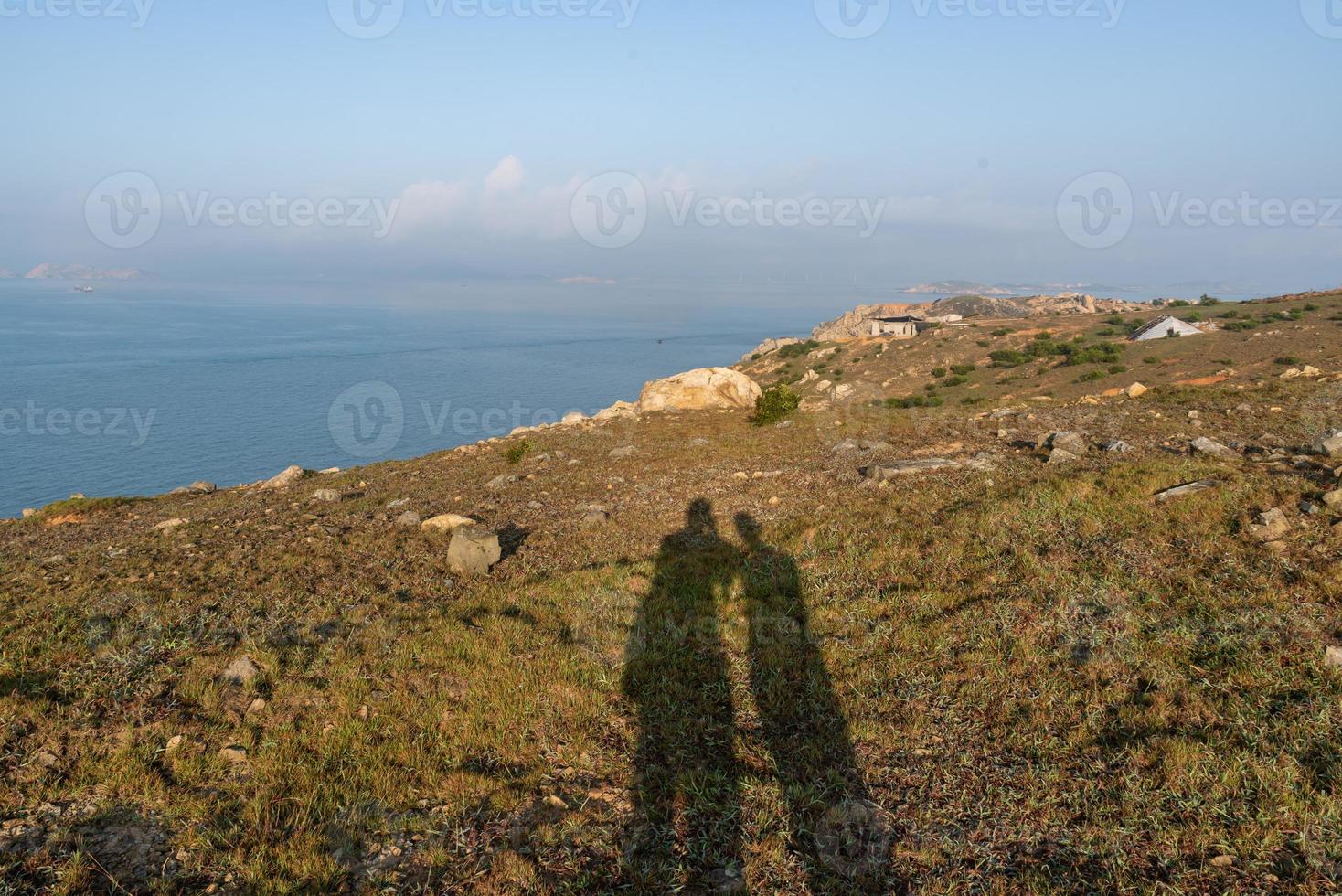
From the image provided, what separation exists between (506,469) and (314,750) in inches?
683

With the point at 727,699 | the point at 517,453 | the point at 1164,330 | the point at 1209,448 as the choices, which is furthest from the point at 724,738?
the point at 1164,330

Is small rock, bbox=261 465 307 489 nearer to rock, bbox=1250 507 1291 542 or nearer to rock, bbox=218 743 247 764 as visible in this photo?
rock, bbox=218 743 247 764

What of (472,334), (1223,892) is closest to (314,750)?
(1223,892)

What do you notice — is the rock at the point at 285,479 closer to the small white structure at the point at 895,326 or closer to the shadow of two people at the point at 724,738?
the shadow of two people at the point at 724,738

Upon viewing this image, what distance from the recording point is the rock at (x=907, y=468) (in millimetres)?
14430

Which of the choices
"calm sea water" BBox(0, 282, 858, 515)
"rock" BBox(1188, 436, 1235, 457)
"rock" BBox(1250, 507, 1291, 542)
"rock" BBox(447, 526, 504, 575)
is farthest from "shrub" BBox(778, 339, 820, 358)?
"rock" BBox(447, 526, 504, 575)

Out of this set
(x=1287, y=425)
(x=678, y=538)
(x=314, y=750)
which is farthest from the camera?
(x=1287, y=425)

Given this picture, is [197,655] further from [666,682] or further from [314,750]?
[666,682]

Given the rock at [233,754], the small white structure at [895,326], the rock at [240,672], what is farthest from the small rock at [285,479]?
the small white structure at [895,326]

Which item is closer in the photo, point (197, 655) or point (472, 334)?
point (197, 655)

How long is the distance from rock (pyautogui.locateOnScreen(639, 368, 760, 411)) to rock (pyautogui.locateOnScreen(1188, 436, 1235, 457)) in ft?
85.9

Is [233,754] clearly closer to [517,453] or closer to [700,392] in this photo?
[517,453]

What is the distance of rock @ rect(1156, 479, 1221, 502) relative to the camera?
10.2 meters

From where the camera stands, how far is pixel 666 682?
284 inches
